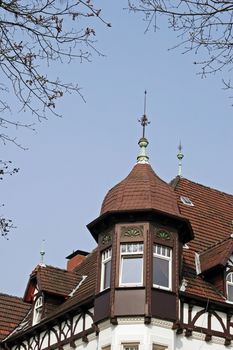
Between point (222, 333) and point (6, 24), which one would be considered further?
point (222, 333)

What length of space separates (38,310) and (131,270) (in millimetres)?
5995

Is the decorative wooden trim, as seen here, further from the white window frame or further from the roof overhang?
the white window frame

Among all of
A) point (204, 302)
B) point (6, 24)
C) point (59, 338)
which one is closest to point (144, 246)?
point (204, 302)

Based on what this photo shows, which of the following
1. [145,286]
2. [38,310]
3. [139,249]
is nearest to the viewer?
[145,286]

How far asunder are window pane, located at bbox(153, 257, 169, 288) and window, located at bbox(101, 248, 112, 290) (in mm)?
1327

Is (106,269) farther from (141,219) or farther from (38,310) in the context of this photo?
(38,310)

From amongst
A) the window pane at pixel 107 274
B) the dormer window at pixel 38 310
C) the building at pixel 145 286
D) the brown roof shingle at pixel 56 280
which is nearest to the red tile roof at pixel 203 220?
the building at pixel 145 286

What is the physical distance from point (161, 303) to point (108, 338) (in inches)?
68.2

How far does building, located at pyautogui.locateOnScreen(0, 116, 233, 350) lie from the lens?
73.5ft

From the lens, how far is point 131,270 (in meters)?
23.1

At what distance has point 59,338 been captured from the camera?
25.4 metres

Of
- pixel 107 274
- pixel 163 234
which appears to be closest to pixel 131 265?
pixel 107 274

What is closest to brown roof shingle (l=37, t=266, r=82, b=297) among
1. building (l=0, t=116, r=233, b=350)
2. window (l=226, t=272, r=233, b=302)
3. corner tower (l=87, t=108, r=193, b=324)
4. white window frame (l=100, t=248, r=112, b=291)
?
building (l=0, t=116, r=233, b=350)

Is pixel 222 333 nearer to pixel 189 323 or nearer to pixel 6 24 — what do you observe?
pixel 189 323
